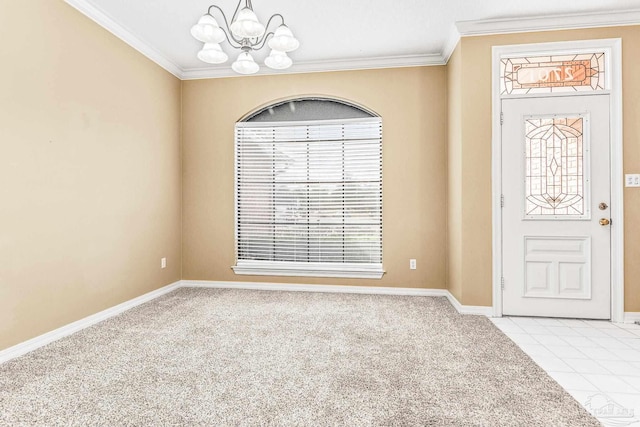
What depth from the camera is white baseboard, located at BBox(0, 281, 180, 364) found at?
7.57ft

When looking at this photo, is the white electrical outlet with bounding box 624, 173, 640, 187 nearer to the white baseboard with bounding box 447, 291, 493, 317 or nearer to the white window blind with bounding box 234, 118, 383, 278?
the white baseboard with bounding box 447, 291, 493, 317

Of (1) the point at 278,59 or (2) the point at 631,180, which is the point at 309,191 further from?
(2) the point at 631,180

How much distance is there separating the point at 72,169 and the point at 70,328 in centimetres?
131

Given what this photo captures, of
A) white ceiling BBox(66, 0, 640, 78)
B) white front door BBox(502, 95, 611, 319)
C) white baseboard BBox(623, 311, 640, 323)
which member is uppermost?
white ceiling BBox(66, 0, 640, 78)

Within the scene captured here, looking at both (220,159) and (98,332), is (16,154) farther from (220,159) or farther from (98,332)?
(220,159)

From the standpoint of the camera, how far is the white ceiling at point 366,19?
9.55ft

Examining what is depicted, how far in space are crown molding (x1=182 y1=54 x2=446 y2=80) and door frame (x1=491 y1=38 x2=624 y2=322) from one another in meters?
0.87

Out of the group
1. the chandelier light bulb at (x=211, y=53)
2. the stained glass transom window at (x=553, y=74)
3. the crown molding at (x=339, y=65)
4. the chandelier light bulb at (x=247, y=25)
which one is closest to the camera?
the chandelier light bulb at (x=247, y=25)

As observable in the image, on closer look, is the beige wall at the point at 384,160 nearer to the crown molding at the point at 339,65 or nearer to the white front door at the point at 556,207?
the crown molding at the point at 339,65

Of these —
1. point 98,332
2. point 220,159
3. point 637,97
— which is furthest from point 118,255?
point 637,97

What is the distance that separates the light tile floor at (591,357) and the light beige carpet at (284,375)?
0.12 meters

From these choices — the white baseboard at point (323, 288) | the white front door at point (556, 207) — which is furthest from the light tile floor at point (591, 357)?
the white baseboard at point (323, 288)

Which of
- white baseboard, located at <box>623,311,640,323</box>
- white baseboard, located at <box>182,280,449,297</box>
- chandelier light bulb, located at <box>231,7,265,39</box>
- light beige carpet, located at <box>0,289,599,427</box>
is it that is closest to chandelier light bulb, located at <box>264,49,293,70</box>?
chandelier light bulb, located at <box>231,7,265,39</box>

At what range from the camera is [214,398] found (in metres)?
1.80
